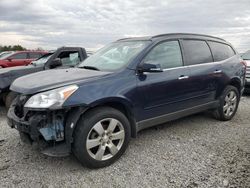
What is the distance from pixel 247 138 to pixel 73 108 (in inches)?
121

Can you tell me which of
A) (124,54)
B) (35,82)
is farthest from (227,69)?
(35,82)

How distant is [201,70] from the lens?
4406 millimetres

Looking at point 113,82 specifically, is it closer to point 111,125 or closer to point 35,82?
point 111,125

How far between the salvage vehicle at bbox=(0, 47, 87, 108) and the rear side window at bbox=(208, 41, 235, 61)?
3495mm

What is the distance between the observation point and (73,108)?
3021 mm

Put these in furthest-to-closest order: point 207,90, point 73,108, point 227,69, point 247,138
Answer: point 227,69
point 207,90
point 247,138
point 73,108

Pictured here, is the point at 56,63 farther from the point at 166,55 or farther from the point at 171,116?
the point at 171,116

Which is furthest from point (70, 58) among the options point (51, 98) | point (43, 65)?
point (51, 98)

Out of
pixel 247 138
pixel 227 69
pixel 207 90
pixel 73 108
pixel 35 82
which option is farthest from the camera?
pixel 227 69

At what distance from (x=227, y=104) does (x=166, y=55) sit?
2040 mm

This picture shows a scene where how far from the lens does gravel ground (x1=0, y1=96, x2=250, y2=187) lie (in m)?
2.90

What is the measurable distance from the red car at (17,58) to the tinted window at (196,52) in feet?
33.4

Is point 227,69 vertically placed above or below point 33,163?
above

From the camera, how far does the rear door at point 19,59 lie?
40.9 ft
